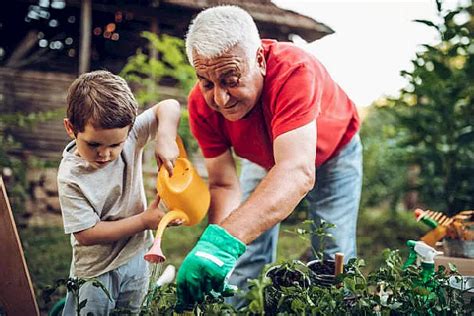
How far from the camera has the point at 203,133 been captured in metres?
2.00

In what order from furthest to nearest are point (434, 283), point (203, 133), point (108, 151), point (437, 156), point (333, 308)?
point (437, 156) < point (203, 133) < point (108, 151) < point (434, 283) < point (333, 308)

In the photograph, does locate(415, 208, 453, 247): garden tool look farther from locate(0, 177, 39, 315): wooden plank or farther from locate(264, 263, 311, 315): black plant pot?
locate(0, 177, 39, 315): wooden plank

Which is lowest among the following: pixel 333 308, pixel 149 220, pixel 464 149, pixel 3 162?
pixel 3 162

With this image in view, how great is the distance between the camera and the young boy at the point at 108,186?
54.3 inches

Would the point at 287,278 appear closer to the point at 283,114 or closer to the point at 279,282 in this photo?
the point at 279,282

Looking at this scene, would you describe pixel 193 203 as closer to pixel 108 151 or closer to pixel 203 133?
pixel 108 151

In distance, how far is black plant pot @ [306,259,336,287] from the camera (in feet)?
4.25

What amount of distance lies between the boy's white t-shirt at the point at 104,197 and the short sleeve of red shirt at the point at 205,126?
0.30m

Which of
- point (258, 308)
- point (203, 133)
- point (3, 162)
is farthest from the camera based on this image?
point (3, 162)

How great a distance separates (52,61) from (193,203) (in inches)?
101

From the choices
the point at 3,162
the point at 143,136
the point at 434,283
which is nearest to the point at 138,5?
the point at 3,162

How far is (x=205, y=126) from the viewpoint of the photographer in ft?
6.48

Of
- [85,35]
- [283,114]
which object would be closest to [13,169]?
[85,35]

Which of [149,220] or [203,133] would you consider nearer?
[149,220]
